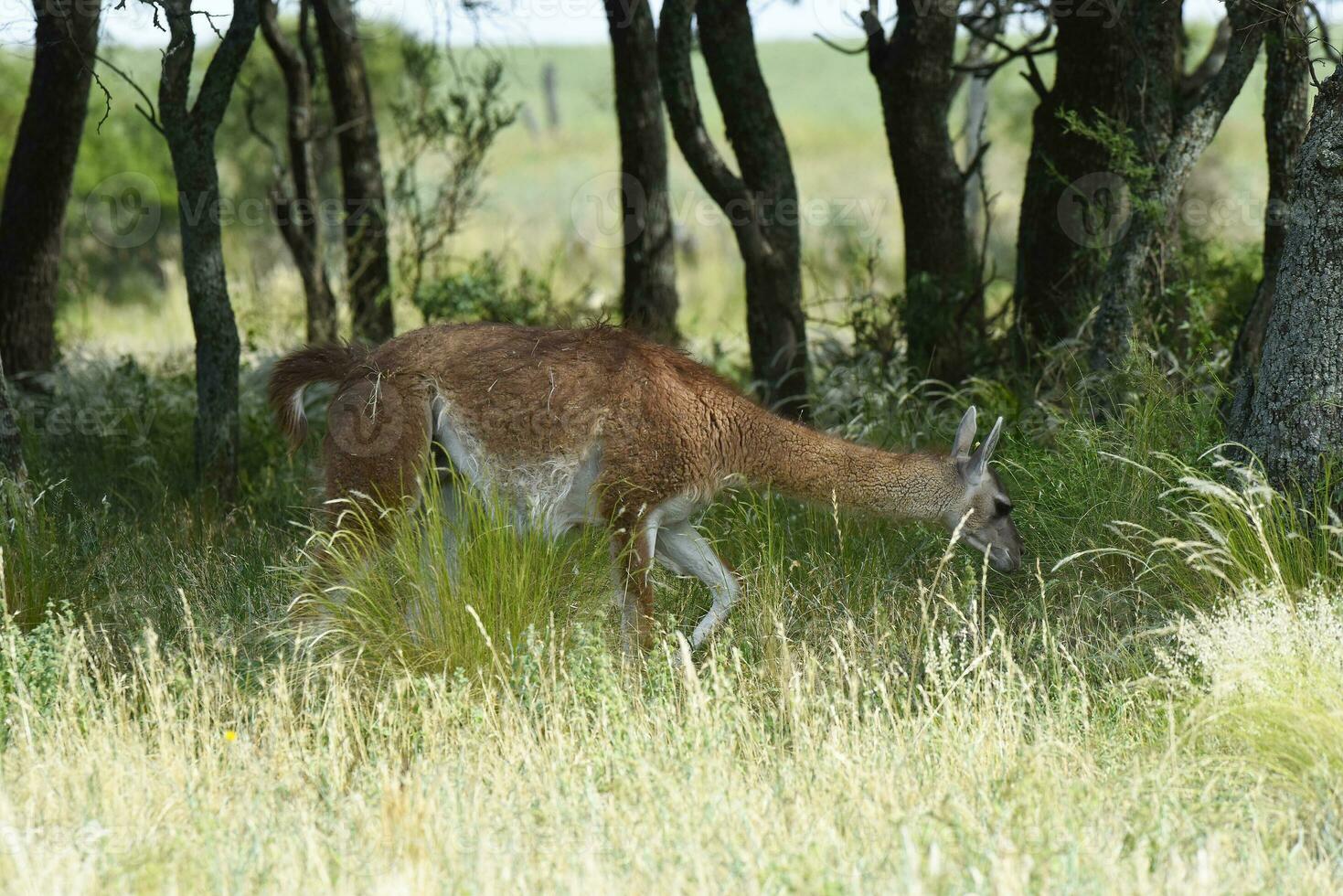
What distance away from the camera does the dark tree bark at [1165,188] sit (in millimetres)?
7449

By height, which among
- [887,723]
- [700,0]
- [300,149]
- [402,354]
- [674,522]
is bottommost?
[887,723]

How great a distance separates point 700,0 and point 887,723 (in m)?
5.55

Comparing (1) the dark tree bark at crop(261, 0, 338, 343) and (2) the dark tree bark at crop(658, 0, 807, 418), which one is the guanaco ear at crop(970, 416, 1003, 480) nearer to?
(2) the dark tree bark at crop(658, 0, 807, 418)

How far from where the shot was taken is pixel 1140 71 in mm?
8508

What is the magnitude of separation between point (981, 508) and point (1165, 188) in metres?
2.36

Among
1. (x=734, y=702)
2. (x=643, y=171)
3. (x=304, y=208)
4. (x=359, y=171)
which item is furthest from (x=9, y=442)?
(x=359, y=171)

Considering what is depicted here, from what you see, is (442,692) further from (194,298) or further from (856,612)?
(194,298)

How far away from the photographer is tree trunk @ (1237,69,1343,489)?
→ 5914mm

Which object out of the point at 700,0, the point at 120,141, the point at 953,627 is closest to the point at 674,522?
the point at 953,627

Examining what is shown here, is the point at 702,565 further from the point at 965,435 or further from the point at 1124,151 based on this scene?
the point at 1124,151

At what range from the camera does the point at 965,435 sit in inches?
256

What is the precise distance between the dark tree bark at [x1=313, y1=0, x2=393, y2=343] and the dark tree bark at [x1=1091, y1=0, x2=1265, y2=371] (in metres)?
6.38

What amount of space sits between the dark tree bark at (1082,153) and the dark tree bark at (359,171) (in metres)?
5.52

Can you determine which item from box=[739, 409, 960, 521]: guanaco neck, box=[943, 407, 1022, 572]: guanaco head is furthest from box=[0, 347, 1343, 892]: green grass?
box=[739, 409, 960, 521]: guanaco neck
